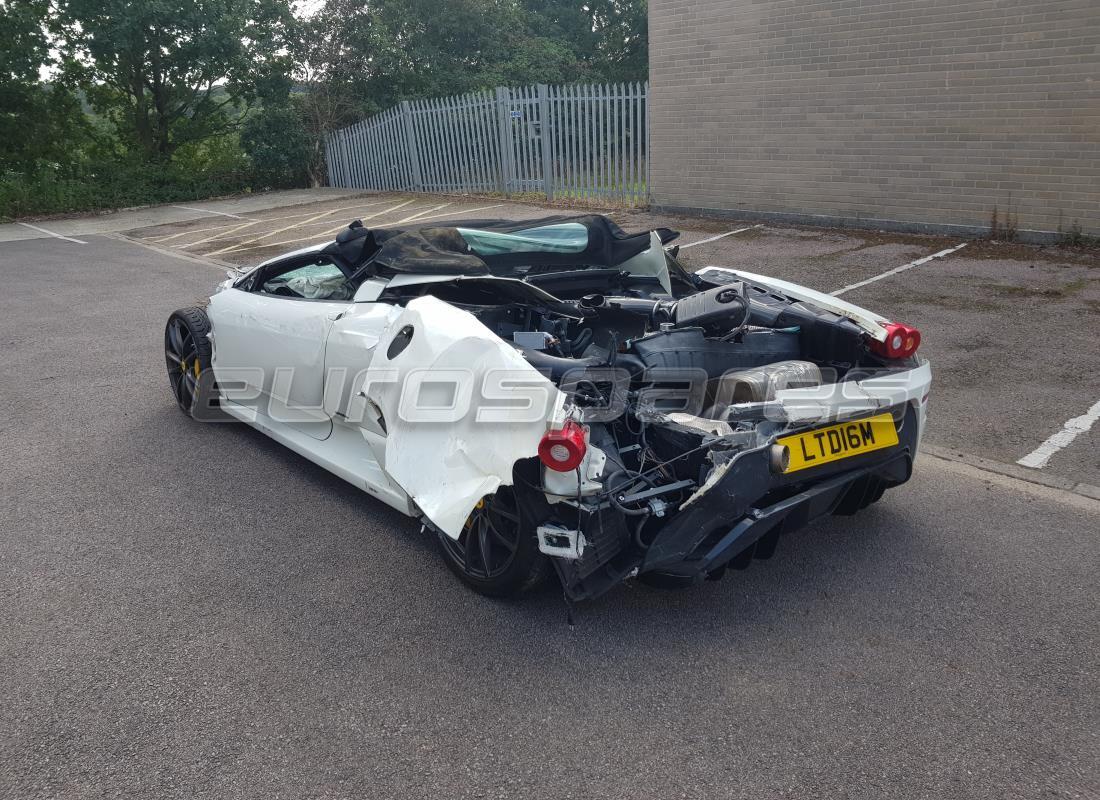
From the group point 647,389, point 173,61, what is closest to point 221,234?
point 173,61

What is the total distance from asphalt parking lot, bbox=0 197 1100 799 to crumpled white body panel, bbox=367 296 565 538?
58 centimetres

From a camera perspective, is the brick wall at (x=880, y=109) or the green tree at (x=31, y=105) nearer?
the brick wall at (x=880, y=109)

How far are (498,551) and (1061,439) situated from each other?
11.3 ft

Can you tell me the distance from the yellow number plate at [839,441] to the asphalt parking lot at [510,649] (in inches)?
24.4

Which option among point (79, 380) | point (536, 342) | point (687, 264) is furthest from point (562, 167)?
point (536, 342)

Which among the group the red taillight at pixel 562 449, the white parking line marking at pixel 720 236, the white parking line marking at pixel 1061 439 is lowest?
the white parking line marking at pixel 1061 439

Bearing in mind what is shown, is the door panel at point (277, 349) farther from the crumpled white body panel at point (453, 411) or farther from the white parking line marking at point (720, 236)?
the white parking line marking at point (720, 236)

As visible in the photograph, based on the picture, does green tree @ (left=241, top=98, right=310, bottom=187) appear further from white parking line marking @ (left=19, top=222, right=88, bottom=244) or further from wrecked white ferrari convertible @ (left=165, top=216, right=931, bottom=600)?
wrecked white ferrari convertible @ (left=165, top=216, right=931, bottom=600)

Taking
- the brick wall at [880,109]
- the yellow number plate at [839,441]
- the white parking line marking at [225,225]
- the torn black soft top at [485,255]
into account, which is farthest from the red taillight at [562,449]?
the white parking line marking at [225,225]

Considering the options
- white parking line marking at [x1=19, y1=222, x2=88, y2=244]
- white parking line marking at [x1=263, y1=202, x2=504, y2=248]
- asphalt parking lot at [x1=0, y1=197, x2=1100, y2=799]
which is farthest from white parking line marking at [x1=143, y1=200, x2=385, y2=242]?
asphalt parking lot at [x1=0, y1=197, x2=1100, y2=799]

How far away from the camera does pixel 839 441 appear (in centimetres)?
323

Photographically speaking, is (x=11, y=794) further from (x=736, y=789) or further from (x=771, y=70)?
(x=771, y=70)

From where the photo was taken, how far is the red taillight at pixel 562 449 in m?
2.88

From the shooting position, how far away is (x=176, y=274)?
11.6 metres
